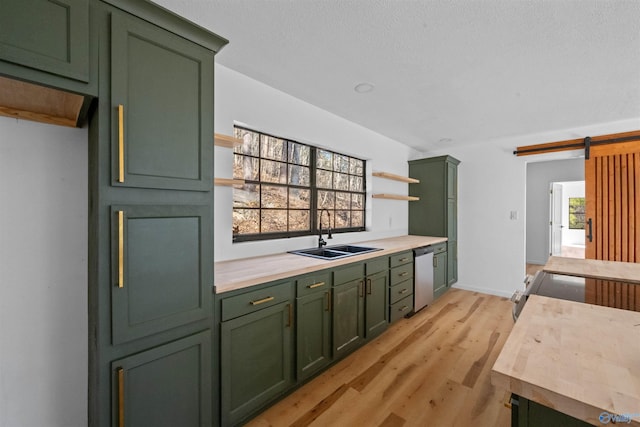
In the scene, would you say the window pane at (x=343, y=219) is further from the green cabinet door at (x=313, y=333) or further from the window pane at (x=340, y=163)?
the green cabinet door at (x=313, y=333)

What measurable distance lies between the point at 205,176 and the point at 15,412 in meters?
1.46

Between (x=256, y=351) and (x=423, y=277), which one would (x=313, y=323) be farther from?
(x=423, y=277)

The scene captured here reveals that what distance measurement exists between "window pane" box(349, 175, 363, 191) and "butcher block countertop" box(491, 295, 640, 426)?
2.74 meters

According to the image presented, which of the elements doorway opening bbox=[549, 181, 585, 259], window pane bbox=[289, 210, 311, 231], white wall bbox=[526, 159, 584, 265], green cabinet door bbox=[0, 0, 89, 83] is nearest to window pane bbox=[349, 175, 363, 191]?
window pane bbox=[289, 210, 311, 231]

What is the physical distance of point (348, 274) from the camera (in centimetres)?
237

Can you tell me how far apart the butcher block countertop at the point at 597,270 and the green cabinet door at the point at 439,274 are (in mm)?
1719

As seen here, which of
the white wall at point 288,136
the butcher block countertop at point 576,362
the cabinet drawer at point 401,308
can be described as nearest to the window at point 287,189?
the white wall at point 288,136

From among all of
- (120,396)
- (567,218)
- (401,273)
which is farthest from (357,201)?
(567,218)

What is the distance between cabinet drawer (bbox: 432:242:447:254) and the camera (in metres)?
3.84

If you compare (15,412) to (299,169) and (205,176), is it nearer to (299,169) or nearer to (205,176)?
(205,176)

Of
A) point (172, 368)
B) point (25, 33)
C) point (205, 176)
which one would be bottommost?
point (172, 368)

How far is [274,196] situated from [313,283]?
1.01 metres

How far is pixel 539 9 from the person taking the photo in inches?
60.6

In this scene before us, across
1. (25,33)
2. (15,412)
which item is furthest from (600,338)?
(15,412)
